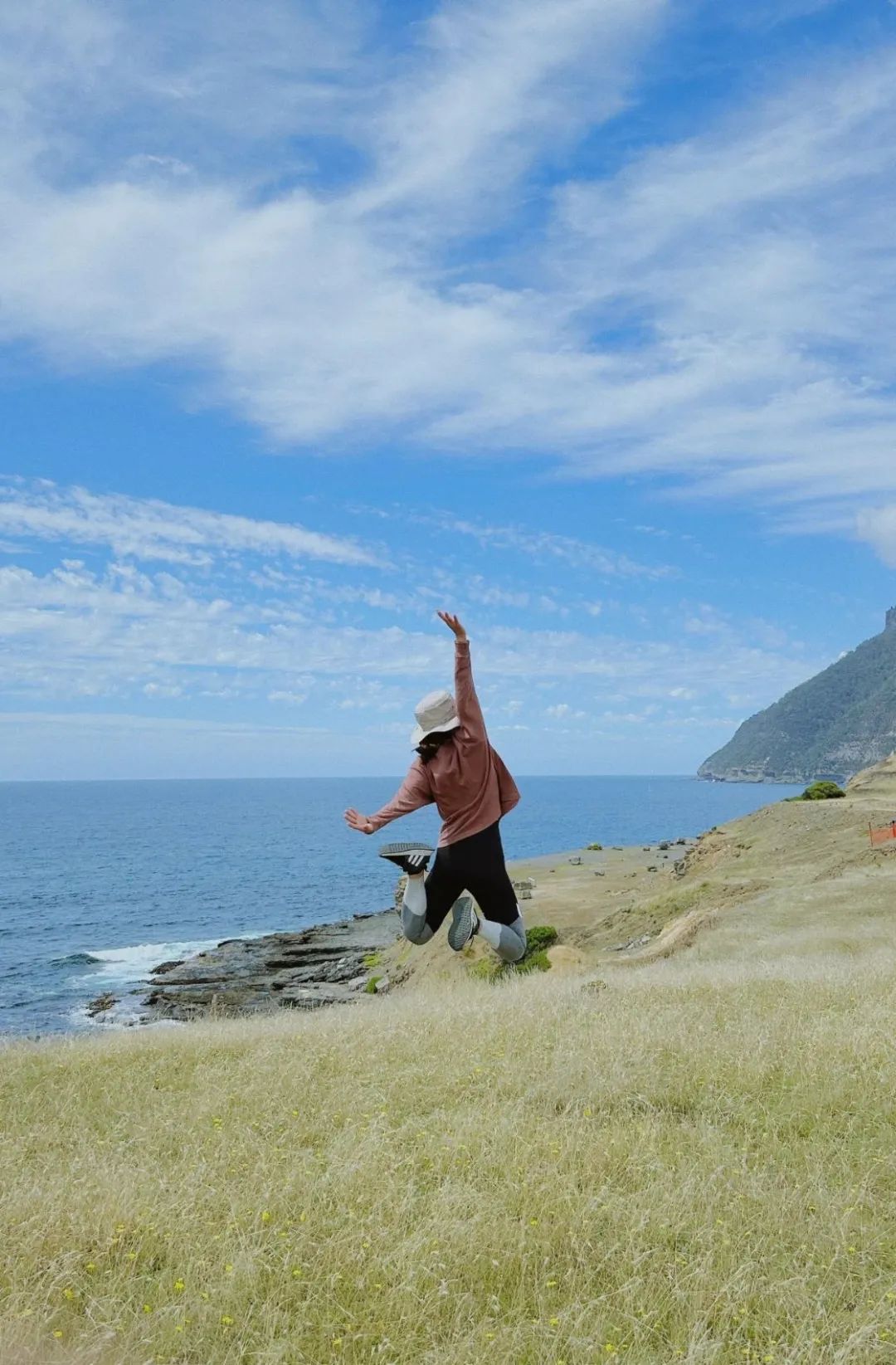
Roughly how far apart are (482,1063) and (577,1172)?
10.1 feet

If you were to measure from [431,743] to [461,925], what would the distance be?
5.87ft

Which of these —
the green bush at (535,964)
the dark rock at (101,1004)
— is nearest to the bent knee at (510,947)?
the green bush at (535,964)

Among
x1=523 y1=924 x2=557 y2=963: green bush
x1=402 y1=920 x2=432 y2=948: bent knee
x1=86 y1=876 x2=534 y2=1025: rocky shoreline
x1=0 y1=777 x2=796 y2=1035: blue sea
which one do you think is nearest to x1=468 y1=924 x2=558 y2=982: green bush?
x1=523 y1=924 x2=557 y2=963: green bush

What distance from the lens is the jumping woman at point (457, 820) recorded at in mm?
9656

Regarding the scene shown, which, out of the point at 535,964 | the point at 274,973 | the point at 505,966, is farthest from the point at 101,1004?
the point at 535,964

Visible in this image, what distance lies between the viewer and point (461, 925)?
9.34m

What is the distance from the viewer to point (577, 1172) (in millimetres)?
6414

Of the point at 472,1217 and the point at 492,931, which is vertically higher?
the point at 492,931

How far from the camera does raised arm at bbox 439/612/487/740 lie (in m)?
9.18

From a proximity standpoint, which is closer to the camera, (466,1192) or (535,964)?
(466,1192)

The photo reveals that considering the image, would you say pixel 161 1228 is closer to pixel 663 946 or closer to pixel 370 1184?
pixel 370 1184

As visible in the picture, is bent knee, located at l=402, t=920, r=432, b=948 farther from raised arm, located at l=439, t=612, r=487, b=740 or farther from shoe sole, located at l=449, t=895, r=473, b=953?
raised arm, located at l=439, t=612, r=487, b=740

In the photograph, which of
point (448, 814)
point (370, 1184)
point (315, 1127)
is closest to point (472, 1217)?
point (370, 1184)

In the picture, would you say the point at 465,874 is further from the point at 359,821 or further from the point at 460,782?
the point at 359,821
